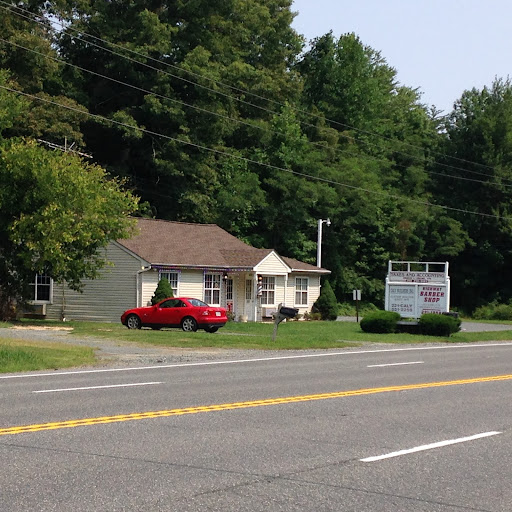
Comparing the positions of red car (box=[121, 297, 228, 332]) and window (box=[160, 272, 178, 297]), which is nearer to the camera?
red car (box=[121, 297, 228, 332])

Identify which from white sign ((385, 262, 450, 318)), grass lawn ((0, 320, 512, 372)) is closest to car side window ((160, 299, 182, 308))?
grass lawn ((0, 320, 512, 372))

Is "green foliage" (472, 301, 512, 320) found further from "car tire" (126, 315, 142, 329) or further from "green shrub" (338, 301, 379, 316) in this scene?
"car tire" (126, 315, 142, 329)

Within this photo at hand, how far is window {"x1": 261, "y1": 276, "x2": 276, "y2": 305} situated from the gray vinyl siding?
785 cm

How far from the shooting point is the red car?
34.8m

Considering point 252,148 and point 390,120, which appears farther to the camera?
point 390,120

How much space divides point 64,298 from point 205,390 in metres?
29.7

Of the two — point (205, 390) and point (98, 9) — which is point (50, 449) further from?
point (98, 9)

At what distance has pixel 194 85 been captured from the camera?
60.3m

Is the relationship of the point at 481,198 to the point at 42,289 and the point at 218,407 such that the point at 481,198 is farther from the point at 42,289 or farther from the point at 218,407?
the point at 218,407

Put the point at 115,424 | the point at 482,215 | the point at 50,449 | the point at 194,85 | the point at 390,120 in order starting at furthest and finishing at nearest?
the point at 390,120 → the point at 482,215 → the point at 194,85 → the point at 115,424 → the point at 50,449

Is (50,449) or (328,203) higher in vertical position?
(328,203)

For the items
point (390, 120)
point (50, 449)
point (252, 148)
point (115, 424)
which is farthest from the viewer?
point (390, 120)

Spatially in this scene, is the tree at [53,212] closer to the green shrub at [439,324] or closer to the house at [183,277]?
the house at [183,277]

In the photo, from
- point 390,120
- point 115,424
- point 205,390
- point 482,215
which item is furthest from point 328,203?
point 115,424
